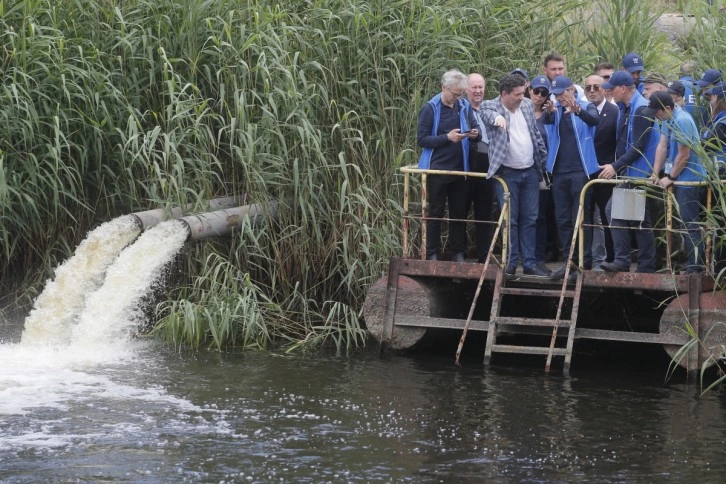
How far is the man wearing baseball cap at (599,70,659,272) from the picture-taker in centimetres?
973

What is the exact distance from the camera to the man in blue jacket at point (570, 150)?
32.7 feet

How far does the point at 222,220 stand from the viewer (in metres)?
10.8

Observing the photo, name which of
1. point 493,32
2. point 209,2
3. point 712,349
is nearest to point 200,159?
point 209,2

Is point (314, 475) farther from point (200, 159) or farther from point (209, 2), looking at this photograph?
point (209, 2)

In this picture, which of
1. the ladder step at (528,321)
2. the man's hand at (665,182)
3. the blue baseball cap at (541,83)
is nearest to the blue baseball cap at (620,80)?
the blue baseball cap at (541,83)

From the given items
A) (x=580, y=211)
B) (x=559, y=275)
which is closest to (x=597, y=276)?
(x=559, y=275)

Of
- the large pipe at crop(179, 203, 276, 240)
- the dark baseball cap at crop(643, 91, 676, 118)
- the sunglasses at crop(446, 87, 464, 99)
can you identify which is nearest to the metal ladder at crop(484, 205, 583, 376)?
the dark baseball cap at crop(643, 91, 676, 118)

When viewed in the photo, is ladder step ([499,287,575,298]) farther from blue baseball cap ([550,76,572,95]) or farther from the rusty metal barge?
blue baseball cap ([550,76,572,95])

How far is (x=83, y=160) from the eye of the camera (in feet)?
36.6

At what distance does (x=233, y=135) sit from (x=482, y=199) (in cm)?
222

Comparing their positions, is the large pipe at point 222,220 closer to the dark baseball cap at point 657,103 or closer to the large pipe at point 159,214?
the large pipe at point 159,214

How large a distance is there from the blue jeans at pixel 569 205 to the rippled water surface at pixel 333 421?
103cm

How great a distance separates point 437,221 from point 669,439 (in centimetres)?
331

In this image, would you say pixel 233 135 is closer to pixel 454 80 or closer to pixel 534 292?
pixel 454 80
